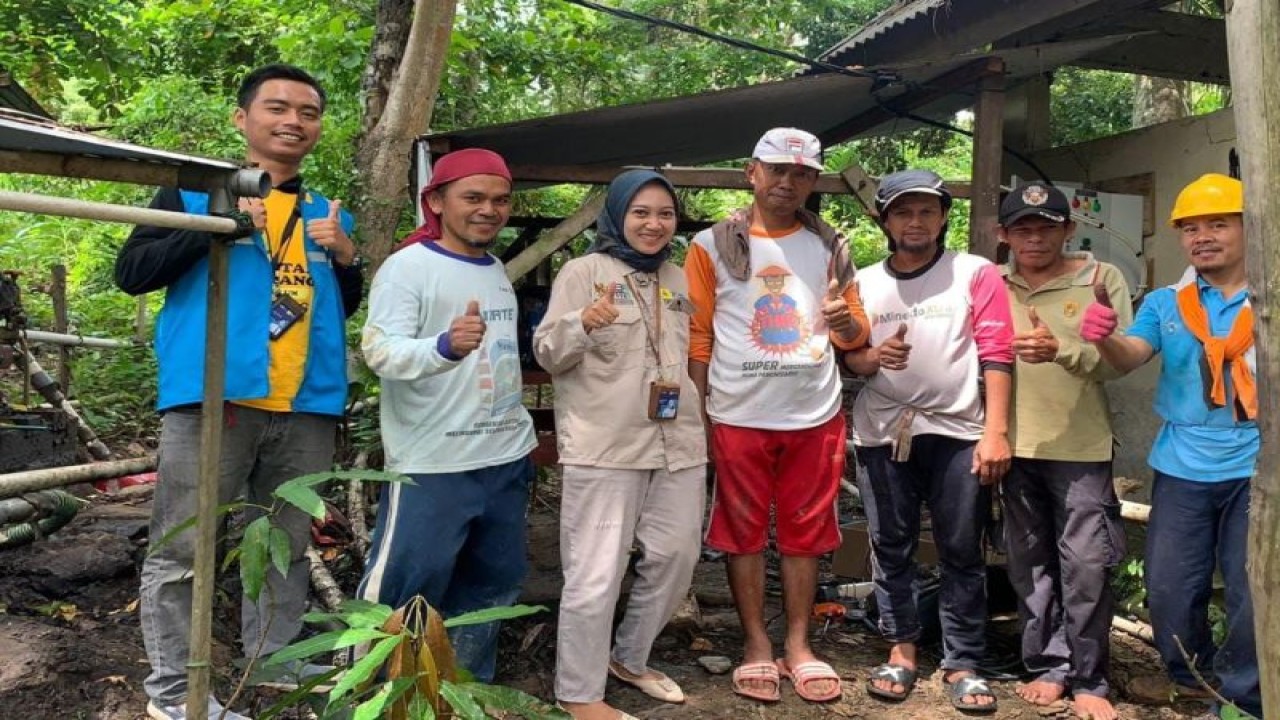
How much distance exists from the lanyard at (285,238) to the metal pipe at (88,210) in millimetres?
1164

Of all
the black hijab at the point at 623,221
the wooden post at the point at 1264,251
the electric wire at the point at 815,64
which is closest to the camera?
the wooden post at the point at 1264,251

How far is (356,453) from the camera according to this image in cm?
484

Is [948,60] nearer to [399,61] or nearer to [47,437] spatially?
[399,61]

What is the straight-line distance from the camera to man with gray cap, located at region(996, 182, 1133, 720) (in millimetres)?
3295

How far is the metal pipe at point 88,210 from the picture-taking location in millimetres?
1505

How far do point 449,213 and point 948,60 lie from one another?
2.54 m

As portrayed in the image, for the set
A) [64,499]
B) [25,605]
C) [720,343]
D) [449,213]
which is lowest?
[25,605]

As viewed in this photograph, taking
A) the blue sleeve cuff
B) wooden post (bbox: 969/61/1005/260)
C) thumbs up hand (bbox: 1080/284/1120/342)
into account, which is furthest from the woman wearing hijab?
wooden post (bbox: 969/61/1005/260)

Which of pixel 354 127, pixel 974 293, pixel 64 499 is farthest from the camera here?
pixel 354 127

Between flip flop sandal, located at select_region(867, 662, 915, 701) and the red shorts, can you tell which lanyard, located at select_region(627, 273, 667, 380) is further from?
flip flop sandal, located at select_region(867, 662, 915, 701)

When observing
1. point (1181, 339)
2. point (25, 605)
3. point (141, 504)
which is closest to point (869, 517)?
point (1181, 339)

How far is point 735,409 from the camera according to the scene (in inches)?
133

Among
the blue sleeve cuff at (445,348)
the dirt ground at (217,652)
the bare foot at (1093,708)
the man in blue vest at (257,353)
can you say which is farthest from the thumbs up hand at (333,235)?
the bare foot at (1093,708)

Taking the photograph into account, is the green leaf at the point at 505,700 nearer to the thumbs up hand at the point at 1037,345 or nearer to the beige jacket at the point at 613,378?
the beige jacket at the point at 613,378
